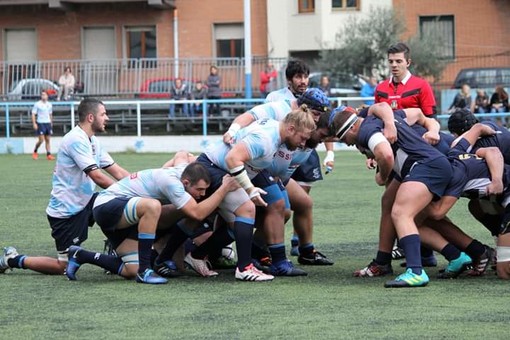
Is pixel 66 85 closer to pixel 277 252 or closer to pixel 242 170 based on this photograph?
pixel 277 252

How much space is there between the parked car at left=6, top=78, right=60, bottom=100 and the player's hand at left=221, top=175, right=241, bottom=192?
28.4 meters

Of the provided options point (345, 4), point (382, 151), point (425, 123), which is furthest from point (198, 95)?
point (382, 151)

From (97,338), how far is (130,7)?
3772cm

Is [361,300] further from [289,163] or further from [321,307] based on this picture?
[289,163]

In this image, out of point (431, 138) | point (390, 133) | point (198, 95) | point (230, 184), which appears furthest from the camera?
point (198, 95)

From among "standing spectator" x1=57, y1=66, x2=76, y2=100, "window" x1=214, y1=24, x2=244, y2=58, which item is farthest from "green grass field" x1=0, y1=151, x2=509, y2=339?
"window" x1=214, y1=24, x2=244, y2=58

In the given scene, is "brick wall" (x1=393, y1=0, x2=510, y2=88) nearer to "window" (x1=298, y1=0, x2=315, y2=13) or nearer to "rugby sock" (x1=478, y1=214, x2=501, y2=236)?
"window" (x1=298, y1=0, x2=315, y2=13)

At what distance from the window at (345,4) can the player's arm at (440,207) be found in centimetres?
3393

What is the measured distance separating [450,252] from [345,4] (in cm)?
3405

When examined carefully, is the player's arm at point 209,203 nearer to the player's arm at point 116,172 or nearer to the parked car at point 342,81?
the player's arm at point 116,172

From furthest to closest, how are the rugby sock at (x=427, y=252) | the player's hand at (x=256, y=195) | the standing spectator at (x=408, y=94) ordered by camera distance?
the standing spectator at (x=408, y=94)
the rugby sock at (x=427, y=252)
the player's hand at (x=256, y=195)

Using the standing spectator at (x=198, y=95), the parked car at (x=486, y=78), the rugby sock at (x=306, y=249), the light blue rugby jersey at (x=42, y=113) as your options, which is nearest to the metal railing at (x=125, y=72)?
the standing spectator at (x=198, y=95)

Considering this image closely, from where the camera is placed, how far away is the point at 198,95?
33219 millimetres

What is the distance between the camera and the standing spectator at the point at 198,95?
3164 centimetres
